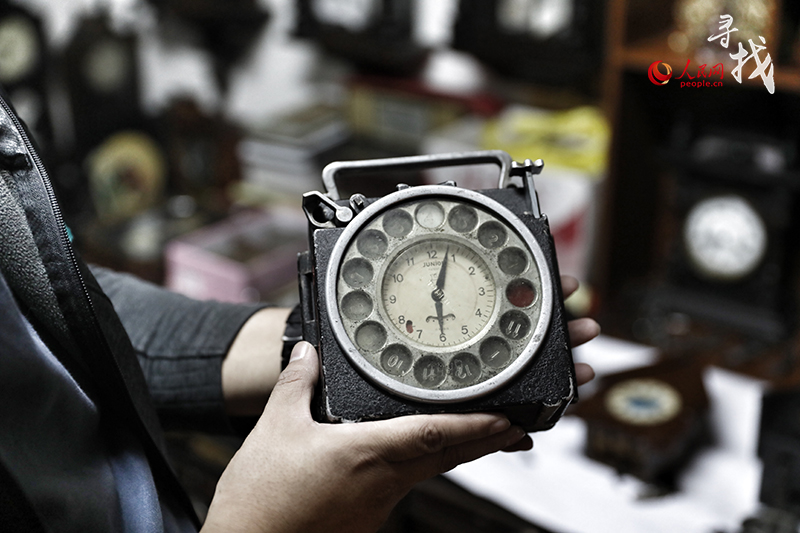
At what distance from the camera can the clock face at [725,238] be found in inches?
78.1

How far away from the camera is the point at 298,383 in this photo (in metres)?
0.84

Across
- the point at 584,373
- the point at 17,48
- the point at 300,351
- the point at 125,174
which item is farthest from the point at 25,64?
the point at 584,373

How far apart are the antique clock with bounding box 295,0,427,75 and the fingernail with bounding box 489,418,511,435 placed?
6.31 ft

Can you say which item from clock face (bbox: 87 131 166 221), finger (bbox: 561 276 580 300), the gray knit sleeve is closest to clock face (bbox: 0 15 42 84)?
clock face (bbox: 87 131 166 221)

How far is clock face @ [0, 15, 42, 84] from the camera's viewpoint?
240 centimetres

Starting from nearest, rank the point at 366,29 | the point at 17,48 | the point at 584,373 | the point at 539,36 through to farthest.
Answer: the point at 584,373 → the point at 539,36 → the point at 17,48 → the point at 366,29

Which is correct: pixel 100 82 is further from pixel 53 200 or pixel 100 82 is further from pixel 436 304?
pixel 436 304

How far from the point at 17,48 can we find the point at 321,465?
2.16 metres

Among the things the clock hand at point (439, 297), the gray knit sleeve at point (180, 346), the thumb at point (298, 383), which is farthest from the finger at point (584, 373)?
the gray knit sleeve at point (180, 346)

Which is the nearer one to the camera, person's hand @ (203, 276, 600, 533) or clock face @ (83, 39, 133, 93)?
person's hand @ (203, 276, 600, 533)

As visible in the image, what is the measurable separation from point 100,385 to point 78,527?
15 cm

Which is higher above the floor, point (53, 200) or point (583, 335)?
point (53, 200)

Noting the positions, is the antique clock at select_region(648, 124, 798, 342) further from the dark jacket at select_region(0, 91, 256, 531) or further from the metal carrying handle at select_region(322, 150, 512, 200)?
the dark jacket at select_region(0, 91, 256, 531)

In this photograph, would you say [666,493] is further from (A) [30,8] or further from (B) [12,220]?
(A) [30,8]
